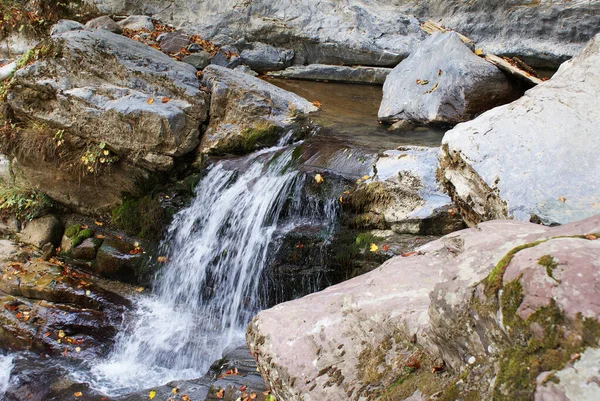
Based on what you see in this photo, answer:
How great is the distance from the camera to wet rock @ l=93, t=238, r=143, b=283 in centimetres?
681

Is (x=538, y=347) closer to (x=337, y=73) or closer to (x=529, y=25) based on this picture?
(x=337, y=73)

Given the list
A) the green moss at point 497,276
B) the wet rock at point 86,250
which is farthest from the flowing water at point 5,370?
the green moss at point 497,276

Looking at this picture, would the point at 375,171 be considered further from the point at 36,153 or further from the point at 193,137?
the point at 36,153

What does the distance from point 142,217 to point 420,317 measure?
5069mm

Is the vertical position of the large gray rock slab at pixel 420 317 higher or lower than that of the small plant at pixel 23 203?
higher

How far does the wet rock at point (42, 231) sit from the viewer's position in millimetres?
7293

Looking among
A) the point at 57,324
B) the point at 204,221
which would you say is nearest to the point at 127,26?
the point at 204,221

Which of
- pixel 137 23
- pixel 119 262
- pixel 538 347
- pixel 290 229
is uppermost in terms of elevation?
pixel 137 23

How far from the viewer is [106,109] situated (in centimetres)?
698

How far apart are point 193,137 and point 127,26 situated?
6728 mm

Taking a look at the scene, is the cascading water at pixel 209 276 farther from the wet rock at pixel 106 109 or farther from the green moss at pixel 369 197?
the wet rock at pixel 106 109

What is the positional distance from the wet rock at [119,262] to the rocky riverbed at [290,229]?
3 centimetres

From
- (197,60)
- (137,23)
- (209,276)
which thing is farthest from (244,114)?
(137,23)

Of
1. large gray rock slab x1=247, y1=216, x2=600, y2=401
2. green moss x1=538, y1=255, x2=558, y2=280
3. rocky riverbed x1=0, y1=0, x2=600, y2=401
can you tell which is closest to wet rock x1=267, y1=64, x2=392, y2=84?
rocky riverbed x1=0, y1=0, x2=600, y2=401
